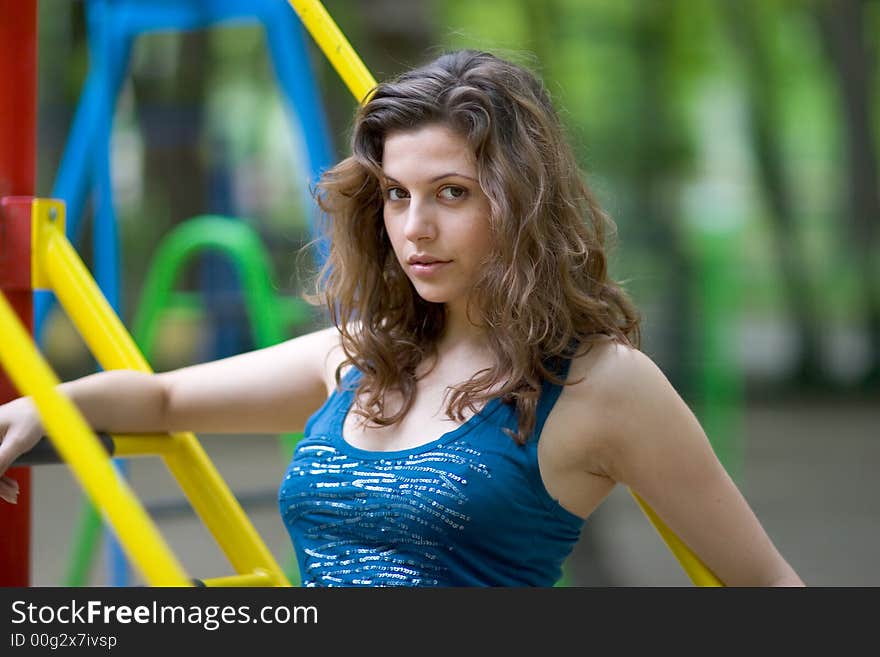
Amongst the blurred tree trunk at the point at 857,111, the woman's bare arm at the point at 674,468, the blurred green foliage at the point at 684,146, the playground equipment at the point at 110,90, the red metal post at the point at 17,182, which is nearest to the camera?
the woman's bare arm at the point at 674,468

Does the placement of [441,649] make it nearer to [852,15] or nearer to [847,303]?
[852,15]

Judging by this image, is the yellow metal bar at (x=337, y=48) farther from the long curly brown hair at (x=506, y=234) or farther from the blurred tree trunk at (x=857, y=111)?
the blurred tree trunk at (x=857, y=111)

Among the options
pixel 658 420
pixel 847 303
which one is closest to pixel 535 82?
pixel 658 420

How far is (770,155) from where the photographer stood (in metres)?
11.7

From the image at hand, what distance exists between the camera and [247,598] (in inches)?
58.2

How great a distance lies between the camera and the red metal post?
1876 mm

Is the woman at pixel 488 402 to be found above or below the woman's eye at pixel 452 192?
below

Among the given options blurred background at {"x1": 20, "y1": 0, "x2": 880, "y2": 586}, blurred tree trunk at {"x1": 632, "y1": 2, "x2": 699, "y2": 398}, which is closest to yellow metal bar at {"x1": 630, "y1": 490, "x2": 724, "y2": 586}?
blurred background at {"x1": 20, "y1": 0, "x2": 880, "y2": 586}

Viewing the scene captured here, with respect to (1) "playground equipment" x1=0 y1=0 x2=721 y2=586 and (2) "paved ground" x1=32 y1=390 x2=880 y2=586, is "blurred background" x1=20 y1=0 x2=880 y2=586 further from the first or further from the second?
(1) "playground equipment" x1=0 y1=0 x2=721 y2=586

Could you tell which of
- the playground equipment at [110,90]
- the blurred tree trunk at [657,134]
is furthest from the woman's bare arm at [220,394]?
the blurred tree trunk at [657,134]

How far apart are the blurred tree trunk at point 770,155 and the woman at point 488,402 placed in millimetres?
10272

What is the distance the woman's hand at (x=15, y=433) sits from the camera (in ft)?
5.45

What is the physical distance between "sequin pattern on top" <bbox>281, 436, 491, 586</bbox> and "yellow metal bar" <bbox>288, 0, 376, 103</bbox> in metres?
0.60

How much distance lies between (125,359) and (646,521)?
5297 mm
